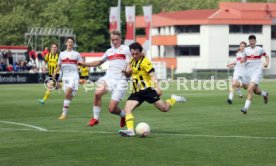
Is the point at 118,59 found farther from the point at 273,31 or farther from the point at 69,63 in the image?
the point at 273,31

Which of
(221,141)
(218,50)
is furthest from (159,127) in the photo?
(218,50)

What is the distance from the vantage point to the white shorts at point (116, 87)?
55.6 feet

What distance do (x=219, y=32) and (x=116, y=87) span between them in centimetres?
7724

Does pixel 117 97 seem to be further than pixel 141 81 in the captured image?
Yes

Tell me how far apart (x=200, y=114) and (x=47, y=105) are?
300 inches

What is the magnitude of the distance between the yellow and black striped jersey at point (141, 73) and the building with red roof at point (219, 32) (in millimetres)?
73402

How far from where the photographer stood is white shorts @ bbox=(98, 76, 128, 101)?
16.9 meters

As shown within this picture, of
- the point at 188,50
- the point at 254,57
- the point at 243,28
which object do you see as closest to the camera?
the point at 254,57

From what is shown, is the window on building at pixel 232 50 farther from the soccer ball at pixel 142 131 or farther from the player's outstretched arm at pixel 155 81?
the soccer ball at pixel 142 131

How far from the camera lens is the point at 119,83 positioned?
17375 mm

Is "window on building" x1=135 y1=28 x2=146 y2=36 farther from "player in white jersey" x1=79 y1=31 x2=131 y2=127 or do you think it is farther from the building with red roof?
"player in white jersey" x1=79 y1=31 x2=131 y2=127

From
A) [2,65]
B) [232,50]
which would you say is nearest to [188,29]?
[232,50]

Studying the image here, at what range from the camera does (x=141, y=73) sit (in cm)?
1603

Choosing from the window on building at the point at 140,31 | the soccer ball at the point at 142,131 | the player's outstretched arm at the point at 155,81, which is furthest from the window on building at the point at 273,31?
the soccer ball at the point at 142,131
